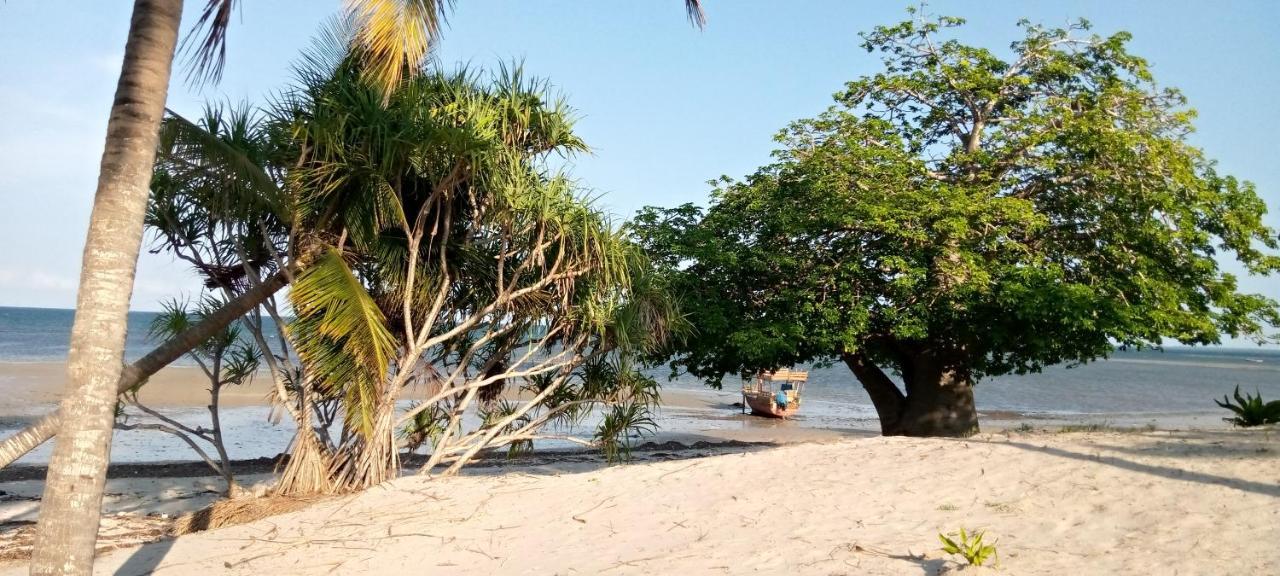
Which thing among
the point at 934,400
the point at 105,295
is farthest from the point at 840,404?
the point at 105,295

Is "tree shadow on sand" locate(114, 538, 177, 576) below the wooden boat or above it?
below

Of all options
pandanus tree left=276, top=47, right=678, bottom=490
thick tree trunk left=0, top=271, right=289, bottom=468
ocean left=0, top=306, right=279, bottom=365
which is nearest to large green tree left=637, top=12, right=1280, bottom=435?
pandanus tree left=276, top=47, right=678, bottom=490

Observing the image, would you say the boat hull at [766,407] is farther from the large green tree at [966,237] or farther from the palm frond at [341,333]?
the palm frond at [341,333]

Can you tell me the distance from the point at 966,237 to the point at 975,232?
7.9 inches

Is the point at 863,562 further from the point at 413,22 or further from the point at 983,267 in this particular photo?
the point at 983,267

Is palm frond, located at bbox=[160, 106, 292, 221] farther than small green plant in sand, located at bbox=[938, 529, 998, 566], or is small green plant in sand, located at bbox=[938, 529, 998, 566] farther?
palm frond, located at bbox=[160, 106, 292, 221]

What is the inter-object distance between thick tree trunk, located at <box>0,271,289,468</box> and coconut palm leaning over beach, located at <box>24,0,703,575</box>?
19cm

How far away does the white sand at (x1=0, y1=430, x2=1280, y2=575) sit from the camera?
16.4 feet

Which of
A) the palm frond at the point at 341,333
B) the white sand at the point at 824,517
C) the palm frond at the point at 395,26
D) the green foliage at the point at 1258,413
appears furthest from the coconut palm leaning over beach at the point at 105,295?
the green foliage at the point at 1258,413

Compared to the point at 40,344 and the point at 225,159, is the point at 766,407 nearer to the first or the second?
the point at 225,159

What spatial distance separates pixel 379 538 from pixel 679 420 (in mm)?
19001

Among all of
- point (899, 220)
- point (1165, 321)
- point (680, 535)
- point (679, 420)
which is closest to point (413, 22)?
point (680, 535)

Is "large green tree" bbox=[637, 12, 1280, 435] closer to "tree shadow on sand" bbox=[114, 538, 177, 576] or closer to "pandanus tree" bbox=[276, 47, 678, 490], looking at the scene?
"pandanus tree" bbox=[276, 47, 678, 490]

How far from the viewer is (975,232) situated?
12125mm
